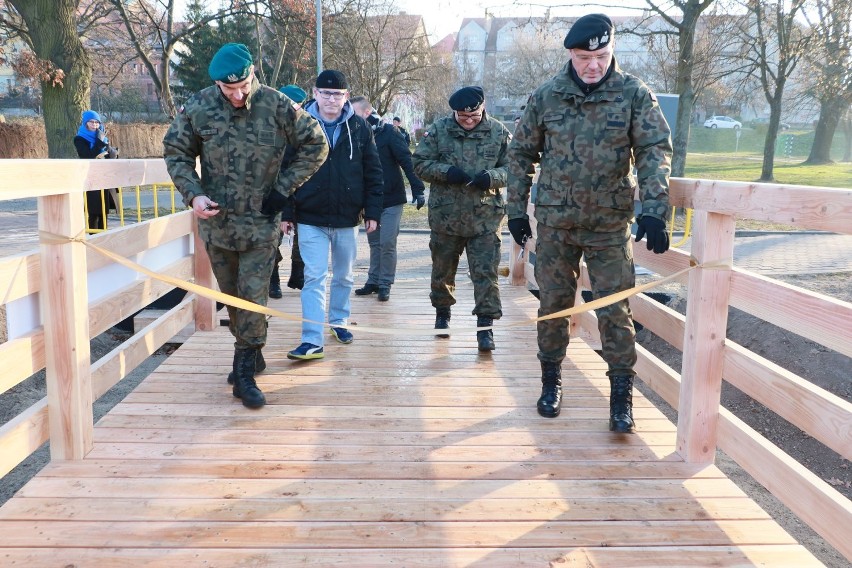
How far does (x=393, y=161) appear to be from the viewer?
722 centimetres

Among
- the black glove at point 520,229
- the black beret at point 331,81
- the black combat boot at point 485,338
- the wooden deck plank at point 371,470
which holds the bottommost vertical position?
the wooden deck plank at point 371,470

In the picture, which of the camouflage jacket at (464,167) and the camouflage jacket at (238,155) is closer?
the camouflage jacket at (238,155)

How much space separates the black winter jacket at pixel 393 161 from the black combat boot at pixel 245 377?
128 inches

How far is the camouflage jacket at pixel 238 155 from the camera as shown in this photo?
12.7ft

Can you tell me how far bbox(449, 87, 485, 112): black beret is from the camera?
16.2 feet

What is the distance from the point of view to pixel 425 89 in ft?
113

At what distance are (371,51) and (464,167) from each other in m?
25.7

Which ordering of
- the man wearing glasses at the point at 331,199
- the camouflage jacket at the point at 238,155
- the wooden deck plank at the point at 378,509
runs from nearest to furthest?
the wooden deck plank at the point at 378,509
the camouflage jacket at the point at 238,155
the man wearing glasses at the point at 331,199

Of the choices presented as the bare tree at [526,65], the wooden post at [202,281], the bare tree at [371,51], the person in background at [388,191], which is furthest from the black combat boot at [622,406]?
the bare tree at [526,65]

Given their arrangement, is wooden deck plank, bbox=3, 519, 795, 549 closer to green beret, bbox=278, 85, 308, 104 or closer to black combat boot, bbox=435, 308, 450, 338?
black combat boot, bbox=435, 308, 450, 338

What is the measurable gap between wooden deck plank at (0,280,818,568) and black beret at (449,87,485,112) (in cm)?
172

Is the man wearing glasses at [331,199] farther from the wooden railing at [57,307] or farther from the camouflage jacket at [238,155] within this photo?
the wooden railing at [57,307]

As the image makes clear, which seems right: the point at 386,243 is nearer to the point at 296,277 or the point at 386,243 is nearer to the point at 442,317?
the point at 296,277

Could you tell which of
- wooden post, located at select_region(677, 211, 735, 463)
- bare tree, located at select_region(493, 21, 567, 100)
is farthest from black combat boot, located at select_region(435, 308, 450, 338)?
bare tree, located at select_region(493, 21, 567, 100)
